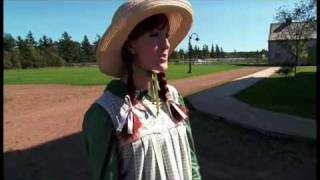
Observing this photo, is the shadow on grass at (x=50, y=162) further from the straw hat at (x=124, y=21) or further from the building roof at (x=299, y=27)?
the building roof at (x=299, y=27)

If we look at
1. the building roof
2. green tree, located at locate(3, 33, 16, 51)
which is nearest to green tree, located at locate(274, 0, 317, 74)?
Result: the building roof

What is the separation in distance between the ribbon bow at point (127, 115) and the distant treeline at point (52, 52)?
2349 inches

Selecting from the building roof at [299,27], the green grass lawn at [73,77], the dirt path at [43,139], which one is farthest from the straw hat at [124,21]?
the building roof at [299,27]

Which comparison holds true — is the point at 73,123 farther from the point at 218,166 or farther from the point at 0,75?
the point at 0,75

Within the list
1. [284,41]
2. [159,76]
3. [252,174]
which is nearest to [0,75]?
[159,76]

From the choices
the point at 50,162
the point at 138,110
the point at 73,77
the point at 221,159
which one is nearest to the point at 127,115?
the point at 138,110

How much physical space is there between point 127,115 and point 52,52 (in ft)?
304

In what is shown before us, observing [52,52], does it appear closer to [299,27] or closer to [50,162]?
[299,27]

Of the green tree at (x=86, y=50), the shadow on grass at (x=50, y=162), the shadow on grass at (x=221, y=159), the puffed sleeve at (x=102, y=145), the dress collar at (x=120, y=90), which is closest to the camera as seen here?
the puffed sleeve at (x=102, y=145)

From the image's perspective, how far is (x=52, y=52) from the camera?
92.9 metres

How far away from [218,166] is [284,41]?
101 feet

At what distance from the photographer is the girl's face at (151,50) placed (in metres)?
2.23

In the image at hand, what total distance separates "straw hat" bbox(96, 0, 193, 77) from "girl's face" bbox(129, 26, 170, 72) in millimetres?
65

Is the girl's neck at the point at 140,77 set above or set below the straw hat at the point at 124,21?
below
